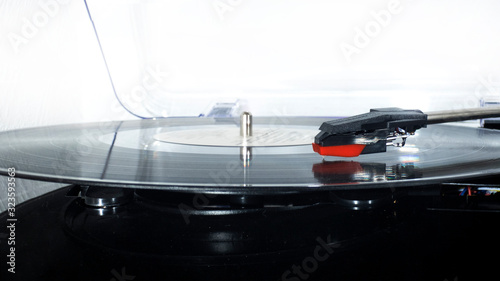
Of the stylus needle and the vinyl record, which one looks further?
the stylus needle

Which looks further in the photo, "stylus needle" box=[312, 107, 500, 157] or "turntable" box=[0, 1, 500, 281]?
"stylus needle" box=[312, 107, 500, 157]

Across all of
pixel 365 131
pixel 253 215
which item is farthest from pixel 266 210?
pixel 365 131

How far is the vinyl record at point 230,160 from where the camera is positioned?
394 mm

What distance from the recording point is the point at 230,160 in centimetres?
54

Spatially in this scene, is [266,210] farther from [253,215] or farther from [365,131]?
[365,131]

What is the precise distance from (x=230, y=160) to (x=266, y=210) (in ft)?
0.25

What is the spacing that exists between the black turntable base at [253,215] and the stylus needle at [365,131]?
0.02 m

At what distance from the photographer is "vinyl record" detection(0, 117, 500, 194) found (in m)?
0.39

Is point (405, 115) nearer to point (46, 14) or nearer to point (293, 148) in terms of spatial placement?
point (293, 148)

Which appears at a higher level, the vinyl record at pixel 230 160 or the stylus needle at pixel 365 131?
the stylus needle at pixel 365 131

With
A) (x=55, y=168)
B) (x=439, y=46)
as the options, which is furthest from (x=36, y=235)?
(x=439, y=46)

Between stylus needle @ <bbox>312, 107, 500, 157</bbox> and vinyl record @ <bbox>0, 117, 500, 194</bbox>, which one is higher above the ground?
stylus needle @ <bbox>312, 107, 500, 157</bbox>

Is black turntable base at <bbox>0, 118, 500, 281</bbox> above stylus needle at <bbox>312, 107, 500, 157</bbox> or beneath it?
beneath

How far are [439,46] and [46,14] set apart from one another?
0.96 m
